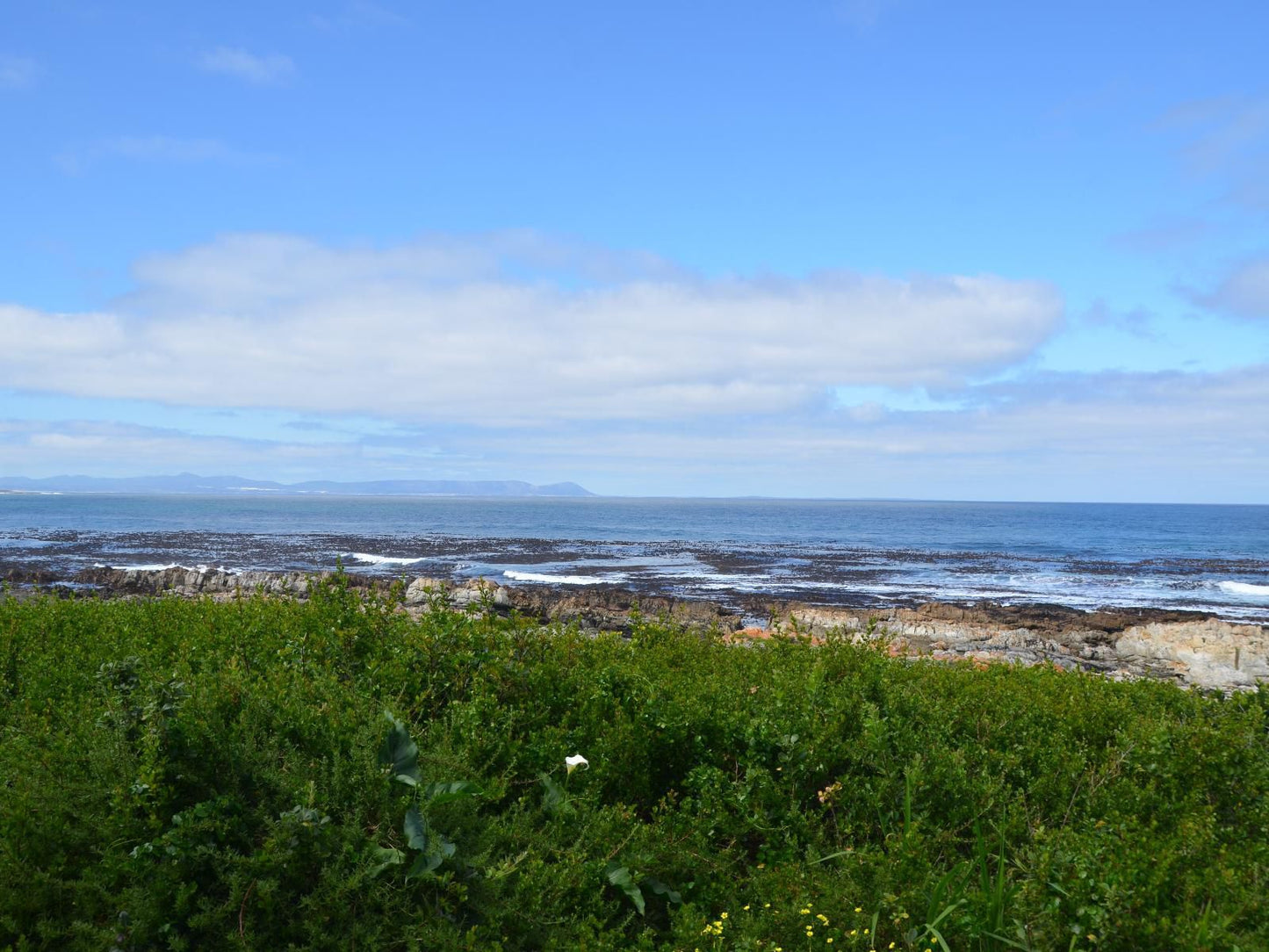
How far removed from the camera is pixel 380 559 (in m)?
47.9

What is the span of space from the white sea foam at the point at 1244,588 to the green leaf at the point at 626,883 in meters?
43.0

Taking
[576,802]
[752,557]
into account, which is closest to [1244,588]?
[752,557]

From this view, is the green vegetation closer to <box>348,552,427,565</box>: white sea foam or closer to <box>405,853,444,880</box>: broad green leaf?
<box>405,853,444,880</box>: broad green leaf

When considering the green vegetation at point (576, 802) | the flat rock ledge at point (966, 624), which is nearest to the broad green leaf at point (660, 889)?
the green vegetation at point (576, 802)

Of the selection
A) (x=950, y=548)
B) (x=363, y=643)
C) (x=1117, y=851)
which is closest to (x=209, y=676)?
(x=363, y=643)

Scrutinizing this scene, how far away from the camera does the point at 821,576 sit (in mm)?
42844

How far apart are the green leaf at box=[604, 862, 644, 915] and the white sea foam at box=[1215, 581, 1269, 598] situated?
43.0 meters

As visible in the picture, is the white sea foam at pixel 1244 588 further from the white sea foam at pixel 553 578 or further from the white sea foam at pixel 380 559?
the white sea foam at pixel 380 559

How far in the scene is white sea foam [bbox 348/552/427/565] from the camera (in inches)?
1817

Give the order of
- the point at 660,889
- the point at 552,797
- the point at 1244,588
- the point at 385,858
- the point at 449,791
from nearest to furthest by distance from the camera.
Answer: the point at 385,858 → the point at 449,791 → the point at 660,889 → the point at 552,797 → the point at 1244,588

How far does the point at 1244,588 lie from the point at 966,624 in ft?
77.0

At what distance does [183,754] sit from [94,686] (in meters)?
1.58

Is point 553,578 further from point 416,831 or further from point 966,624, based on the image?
point 416,831

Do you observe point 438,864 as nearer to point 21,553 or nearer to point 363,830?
point 363,830
